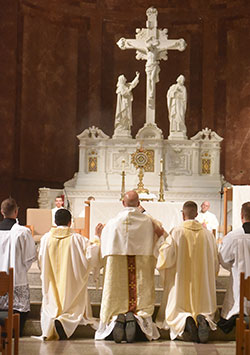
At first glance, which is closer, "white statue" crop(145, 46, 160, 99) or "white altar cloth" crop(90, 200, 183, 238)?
"white altar cloth" crop(90, 200, 183, 238)

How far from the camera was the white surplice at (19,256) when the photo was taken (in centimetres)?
677

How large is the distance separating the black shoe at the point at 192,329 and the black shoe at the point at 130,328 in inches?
21.6

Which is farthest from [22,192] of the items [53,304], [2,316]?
[2,316]

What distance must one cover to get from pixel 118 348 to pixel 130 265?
1.01m

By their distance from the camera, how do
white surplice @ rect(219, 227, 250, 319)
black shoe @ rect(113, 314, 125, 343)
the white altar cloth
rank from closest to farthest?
1. black shoe @ rect(113, 314, 125, 343)
2. white surplice @ rect(219, 227, 250, 319)
3. the white altar cloth

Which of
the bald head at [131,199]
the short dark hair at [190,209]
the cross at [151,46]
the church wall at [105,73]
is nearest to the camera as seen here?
the short dark hair at [190,209]

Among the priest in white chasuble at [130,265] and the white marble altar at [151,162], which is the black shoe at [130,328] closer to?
the priest in white chasuble at [130,265]

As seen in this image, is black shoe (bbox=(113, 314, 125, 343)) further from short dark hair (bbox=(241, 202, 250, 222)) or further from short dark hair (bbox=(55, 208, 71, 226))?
short dark hair (bbox=(241, 202, 250, 222))

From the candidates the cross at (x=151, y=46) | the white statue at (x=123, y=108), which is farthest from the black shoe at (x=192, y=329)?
the cross at (x=151, y=46)

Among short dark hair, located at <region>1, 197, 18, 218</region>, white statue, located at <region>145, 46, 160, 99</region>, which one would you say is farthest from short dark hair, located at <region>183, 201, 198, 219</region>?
white statue, located at <region>145, 46, 160, 99</region>

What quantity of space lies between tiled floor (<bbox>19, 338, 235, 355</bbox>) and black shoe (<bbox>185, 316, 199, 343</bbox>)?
0.31 ft

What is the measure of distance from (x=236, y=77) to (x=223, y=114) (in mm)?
1008

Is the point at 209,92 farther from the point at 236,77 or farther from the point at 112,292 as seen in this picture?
the point at 112,292

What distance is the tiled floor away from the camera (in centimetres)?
622
